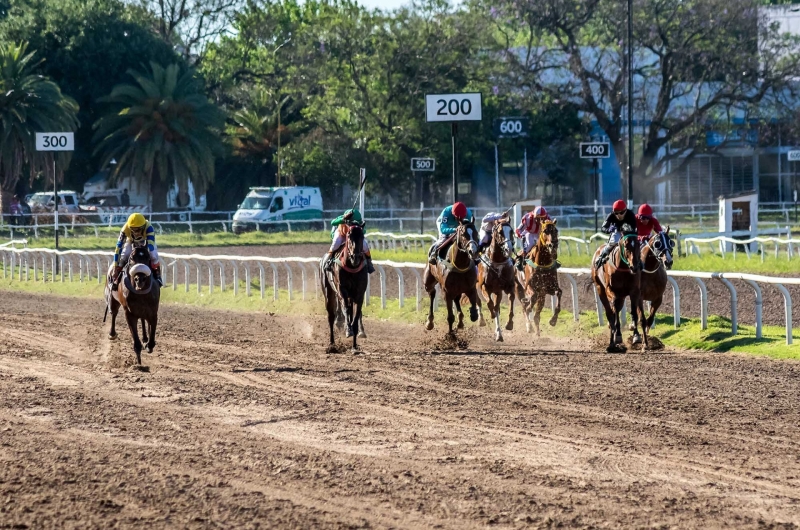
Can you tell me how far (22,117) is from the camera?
1874 inches

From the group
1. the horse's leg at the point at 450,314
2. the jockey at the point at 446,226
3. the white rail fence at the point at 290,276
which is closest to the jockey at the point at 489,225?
the jockey at the point at 446,226

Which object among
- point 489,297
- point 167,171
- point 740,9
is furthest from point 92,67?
point 489,297

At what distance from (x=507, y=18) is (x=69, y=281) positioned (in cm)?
2370

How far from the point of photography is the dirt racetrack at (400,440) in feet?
22.1

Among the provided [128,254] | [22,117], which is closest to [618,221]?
[128,254]

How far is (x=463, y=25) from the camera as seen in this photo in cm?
5197

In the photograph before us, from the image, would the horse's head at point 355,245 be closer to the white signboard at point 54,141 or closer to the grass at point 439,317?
the grass at point 439,317

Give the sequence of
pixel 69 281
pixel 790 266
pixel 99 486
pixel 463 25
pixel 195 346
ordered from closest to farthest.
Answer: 1. pixel 99 486
2. pixel 195 346
3. pixel 790 266
4. pixel 69 281
5. pixel 463 25

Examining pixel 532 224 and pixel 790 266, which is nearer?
pixel 532 224

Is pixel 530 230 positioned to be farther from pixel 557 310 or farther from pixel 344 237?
pixel 344 237

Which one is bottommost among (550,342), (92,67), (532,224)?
(550,342)

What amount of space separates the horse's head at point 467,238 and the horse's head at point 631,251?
1.76 meters

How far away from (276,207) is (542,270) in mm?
32078

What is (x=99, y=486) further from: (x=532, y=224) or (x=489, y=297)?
(x=532, y=224)
